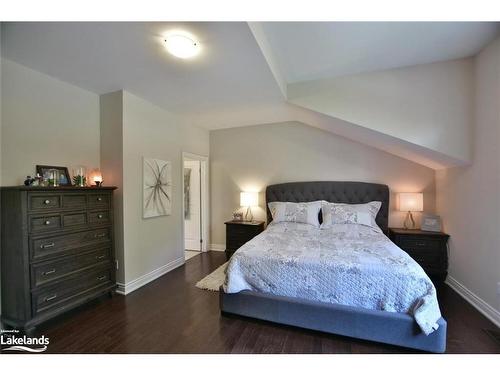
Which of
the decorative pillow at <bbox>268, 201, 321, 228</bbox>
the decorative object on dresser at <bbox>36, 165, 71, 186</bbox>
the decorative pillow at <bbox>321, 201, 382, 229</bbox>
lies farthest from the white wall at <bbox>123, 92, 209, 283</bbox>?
the decorative pillow at <bbox>321, 201, 382, 229</bbox>

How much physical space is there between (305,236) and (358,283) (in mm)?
1068

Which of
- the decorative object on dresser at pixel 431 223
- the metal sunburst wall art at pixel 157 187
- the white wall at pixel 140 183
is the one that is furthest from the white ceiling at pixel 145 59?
the decorative object on dresser at pixel 431 223

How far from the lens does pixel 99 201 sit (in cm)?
250

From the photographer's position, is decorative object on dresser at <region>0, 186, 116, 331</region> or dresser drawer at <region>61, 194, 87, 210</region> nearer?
decorative object on dresser at <region>0, 186, 116, 331</region>

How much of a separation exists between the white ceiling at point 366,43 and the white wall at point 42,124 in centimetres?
238

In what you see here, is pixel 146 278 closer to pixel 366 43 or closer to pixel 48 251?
pixel 48 251

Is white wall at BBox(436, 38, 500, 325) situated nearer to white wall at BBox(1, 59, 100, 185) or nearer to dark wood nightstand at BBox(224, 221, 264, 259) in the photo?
dark wood nightstand at BBox(224, 221, 264, 259)

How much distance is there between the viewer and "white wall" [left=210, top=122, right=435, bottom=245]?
3.58 metres

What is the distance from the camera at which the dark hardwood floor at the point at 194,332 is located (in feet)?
Answer: 5.75

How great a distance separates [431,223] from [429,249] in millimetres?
422

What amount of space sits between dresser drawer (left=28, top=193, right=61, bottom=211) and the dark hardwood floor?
1.12 metres

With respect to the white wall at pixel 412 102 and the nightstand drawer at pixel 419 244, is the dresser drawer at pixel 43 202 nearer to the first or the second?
the white wall at pixel 412 102

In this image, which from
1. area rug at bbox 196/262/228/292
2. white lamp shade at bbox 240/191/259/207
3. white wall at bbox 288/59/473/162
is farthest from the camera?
white lamp shade at bbox 240/191/259/207

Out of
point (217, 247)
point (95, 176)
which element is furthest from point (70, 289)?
point (217, 247)
